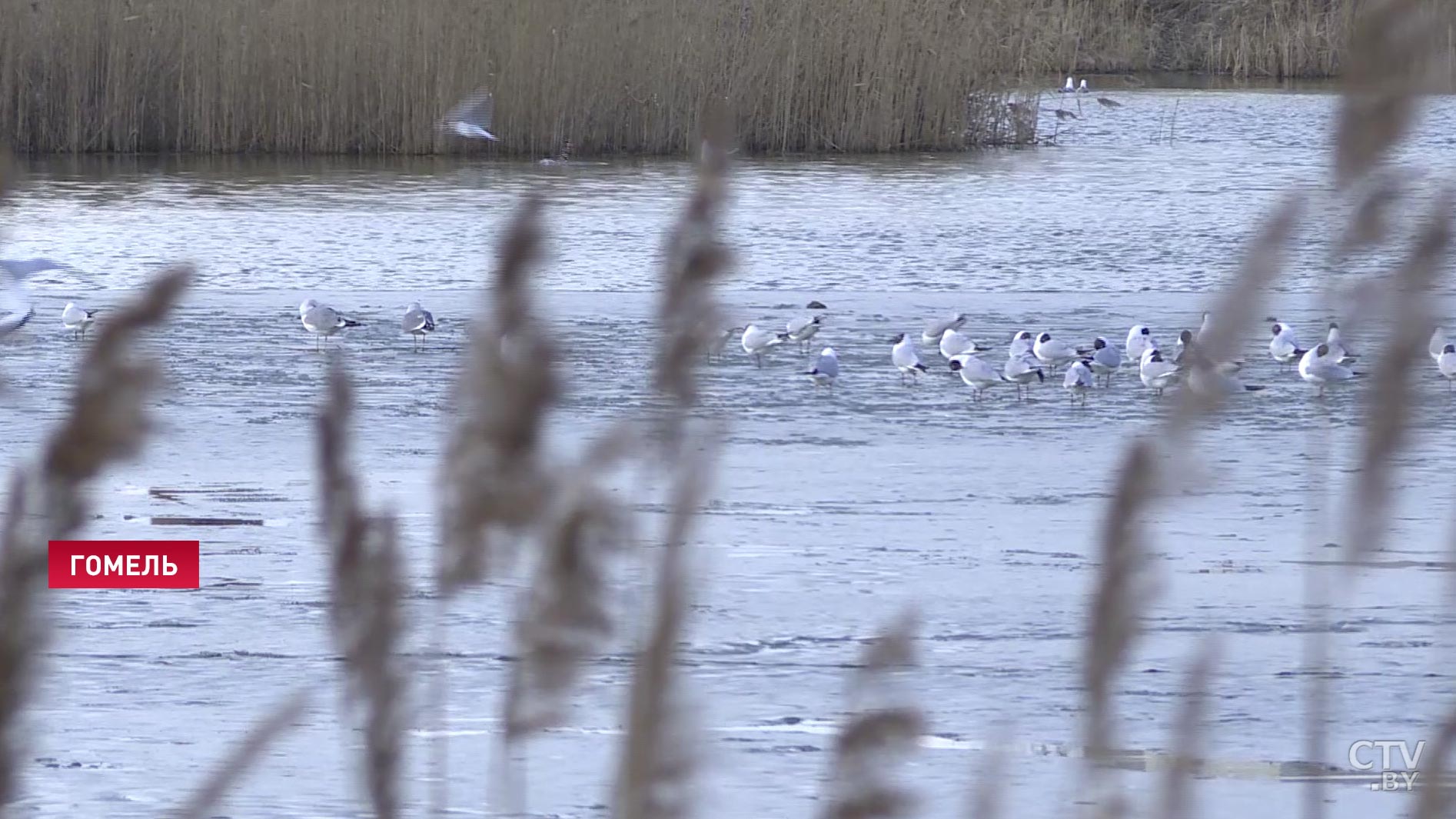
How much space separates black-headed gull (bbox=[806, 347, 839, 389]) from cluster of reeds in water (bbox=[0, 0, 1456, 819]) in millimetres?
5916

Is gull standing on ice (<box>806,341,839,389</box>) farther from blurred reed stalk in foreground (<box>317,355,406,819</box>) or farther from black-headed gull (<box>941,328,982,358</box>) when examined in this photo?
blurred reed stalk in foreground (<box>317,355,406,819</box>)

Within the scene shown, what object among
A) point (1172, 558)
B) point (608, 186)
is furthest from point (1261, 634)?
point (608, 186)

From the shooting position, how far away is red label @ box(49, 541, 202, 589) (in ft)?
15.0

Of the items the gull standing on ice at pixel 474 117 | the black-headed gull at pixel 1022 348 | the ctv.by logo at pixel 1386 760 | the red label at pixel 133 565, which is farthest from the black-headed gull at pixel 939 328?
the gull standing on ice at pixel 474 117

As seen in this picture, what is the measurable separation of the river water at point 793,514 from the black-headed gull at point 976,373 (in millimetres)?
140

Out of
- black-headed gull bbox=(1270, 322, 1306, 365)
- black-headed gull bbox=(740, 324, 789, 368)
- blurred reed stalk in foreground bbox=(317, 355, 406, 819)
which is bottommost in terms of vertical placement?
black-headed gull bbox=(740, 324, 789, 368)

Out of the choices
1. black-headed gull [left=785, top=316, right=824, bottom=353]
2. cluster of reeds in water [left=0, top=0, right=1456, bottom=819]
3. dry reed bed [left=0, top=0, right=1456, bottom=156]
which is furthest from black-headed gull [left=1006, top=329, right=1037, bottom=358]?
dry reed bed [left=0, top=0, right=1456, bottom=156]

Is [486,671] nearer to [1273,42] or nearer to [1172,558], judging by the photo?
[1172,558]

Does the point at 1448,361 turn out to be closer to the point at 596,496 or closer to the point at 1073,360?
the point at 1073,360

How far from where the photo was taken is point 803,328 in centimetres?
789

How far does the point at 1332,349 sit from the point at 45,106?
1206cm

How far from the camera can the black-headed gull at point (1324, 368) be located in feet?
22.4

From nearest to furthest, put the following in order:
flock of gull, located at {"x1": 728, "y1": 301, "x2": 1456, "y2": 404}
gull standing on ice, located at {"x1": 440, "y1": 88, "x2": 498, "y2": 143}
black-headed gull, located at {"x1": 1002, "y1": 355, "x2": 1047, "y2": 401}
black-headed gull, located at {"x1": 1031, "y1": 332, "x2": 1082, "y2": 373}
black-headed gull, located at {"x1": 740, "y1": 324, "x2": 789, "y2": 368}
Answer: flock of gull, located at {"x1": 728, "y1": 301, "x2": 1456, "y2": 404}
black-headed gull, located at {"x1": 1002, "y1": 355, "x2": 1047, "y2": 401}
black-headed gull, located at {"x1": 1031, "y1": 332, "x2": 1082, "y2": 373}
black-headed gull, located at {"x1": 740, "y1": 324, "x2": 789, "y2": 368}
gull standing on ice, located at {"x1": 440, "y1": 88, "x2": 498, "y2": 143}

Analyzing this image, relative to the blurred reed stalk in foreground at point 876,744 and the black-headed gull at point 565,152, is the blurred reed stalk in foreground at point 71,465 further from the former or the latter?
the black-headed gull at point 565,152
